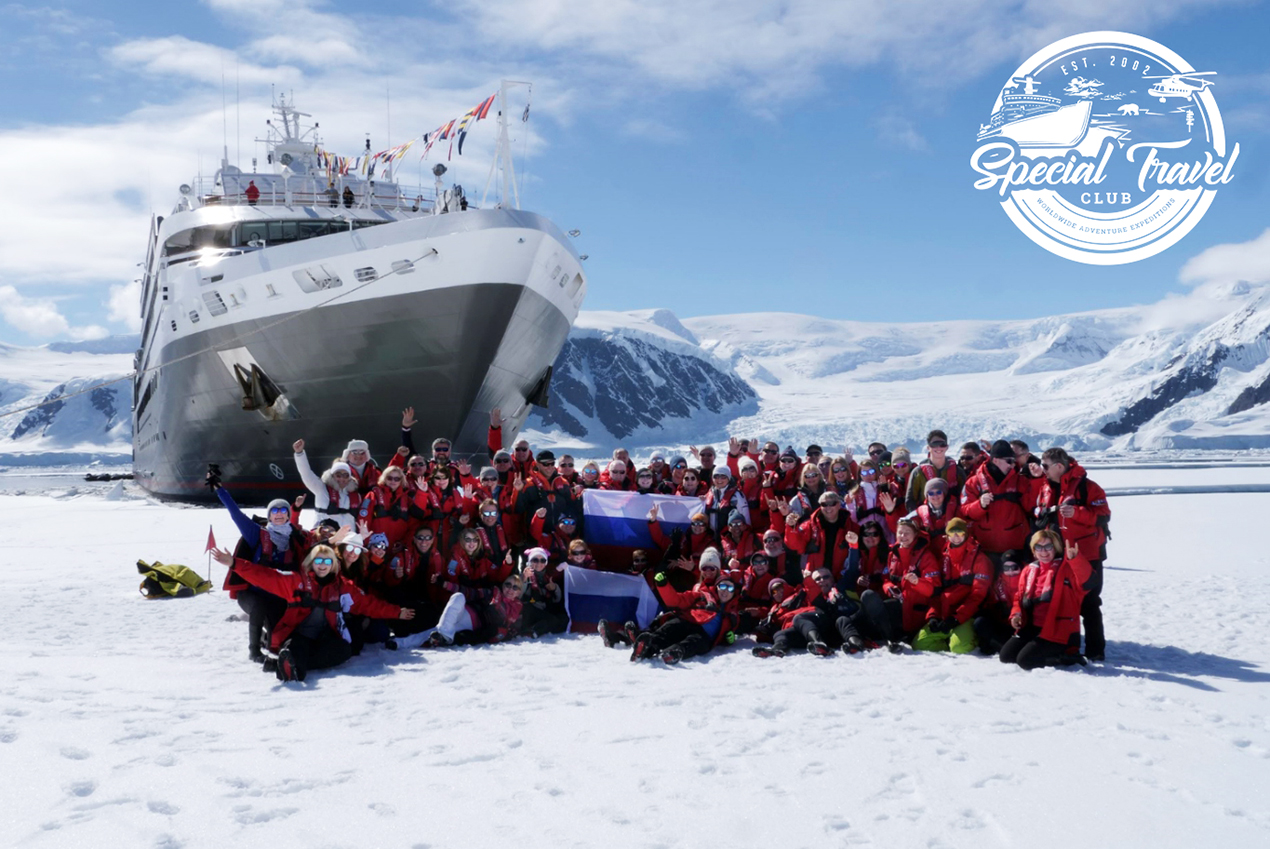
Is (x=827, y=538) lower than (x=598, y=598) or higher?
higher

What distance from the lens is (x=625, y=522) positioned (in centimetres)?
851

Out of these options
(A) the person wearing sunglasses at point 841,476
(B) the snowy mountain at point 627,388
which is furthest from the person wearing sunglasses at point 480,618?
(B) the snowy mountain at point 627,388

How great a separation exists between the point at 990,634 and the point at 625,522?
368 cm

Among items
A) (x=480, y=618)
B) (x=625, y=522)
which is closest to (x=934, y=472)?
(x=625, y=522)

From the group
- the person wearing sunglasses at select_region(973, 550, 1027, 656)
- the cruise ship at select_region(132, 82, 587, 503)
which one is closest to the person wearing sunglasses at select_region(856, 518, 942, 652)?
the person wearing sunglasses at select_region(973, 550, 1027, 656)

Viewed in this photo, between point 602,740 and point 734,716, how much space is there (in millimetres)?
779

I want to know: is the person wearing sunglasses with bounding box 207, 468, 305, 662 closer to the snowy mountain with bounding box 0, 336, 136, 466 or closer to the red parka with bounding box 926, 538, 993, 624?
the red parka with bounding box 926, 538, 993, 624

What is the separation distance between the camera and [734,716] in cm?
460

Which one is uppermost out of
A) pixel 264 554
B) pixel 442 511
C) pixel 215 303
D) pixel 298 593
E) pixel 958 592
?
pixel 215 303

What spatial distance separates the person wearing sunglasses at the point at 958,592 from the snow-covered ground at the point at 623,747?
28 centimetres

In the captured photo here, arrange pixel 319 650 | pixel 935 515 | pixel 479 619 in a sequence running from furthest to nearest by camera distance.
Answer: pixel 479 619 → pixel 935 515 → pixel 319 650

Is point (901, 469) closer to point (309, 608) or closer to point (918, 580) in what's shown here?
point (918, 580)

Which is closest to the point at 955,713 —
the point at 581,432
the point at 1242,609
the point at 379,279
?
the point at 1242,609

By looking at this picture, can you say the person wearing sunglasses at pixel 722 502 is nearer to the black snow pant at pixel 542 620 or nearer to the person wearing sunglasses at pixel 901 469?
the person wearing sunglasses at pixel 901 469
